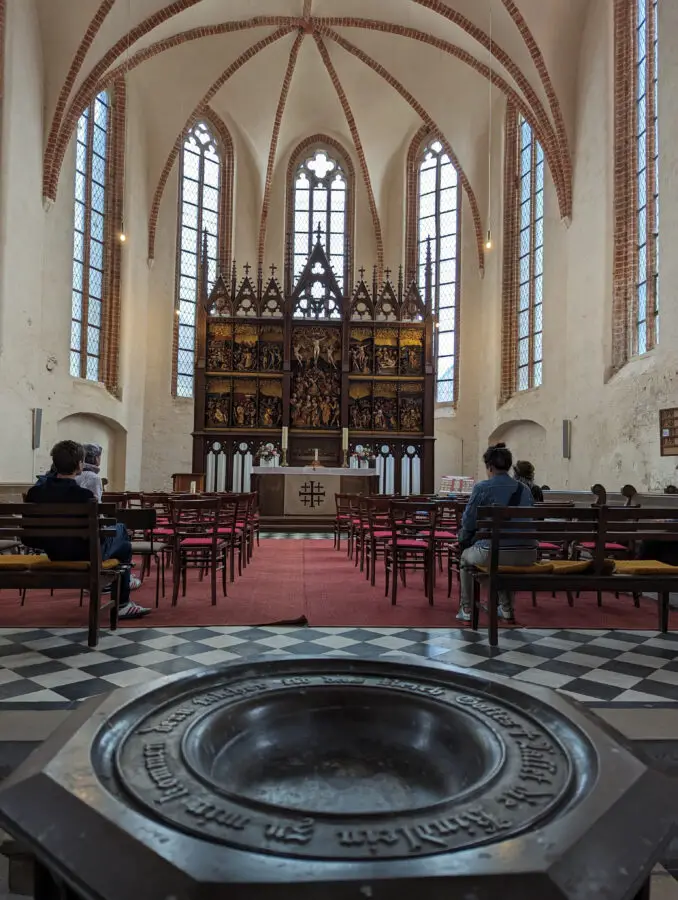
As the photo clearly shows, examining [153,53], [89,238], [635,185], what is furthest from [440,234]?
[89,238]

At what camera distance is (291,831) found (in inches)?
47.3

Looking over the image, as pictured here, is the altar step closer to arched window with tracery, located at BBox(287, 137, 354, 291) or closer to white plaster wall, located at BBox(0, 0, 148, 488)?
white plaster wall, located at BBox(0, 0, 148, 488)

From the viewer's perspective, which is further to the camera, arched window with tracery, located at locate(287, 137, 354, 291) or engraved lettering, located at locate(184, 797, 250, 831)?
arched window with tracery, located at locate(287, 137, 354, 291)

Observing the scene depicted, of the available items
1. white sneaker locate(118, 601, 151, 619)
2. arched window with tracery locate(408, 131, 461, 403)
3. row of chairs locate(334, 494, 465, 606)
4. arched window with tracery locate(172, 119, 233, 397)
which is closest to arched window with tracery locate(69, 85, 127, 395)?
arched window with tracery locate(172, 119, 233, 397)

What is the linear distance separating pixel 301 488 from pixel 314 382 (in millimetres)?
3292

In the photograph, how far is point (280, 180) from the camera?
66.5 feet

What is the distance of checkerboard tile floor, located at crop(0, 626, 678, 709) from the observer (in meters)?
3.29

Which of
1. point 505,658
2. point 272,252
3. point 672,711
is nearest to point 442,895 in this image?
point 672,711

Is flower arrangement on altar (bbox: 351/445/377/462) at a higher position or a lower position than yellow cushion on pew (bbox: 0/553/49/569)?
higher

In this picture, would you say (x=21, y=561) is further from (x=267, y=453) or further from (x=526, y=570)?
(x=267, y=453)

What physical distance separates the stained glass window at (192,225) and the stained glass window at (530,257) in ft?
27.2

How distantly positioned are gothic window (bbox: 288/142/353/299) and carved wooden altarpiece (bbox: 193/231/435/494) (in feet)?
16.5

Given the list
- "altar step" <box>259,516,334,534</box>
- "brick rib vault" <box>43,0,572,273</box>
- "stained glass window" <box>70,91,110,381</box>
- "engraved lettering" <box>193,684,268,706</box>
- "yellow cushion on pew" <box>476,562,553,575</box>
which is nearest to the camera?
"engraved lettering" <box>193,684,268,706</box>

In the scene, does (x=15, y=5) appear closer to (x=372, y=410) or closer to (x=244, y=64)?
(x=244, y=64)
